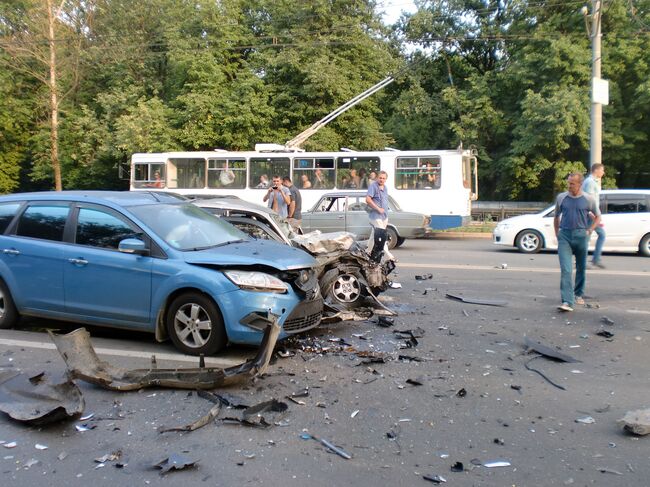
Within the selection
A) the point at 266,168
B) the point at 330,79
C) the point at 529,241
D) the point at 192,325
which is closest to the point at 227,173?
the point at 266,168

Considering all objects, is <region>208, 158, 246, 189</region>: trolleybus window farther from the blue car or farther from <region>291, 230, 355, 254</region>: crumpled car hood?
the blue car

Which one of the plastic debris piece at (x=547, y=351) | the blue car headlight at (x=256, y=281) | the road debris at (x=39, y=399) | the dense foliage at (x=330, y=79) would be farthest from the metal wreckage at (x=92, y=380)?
the dense foliage at (x=330, y=79)

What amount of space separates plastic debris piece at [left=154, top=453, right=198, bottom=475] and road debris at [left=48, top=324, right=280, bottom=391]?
42.2 inches

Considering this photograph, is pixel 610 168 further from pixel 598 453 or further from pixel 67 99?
pixel 67 99

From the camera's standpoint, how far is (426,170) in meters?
20.8

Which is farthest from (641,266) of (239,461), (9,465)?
(9,465)

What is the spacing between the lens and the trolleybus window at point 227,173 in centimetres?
2228

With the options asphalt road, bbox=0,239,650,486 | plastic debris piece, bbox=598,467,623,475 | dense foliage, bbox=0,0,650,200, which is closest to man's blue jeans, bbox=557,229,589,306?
asphalt road, bbox=0,239,650,486

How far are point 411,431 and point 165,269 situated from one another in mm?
2818

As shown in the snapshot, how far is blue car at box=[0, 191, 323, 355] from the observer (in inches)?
216

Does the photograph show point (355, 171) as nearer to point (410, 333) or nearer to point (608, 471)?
point (410, 333)

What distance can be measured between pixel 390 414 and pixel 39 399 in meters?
2.55

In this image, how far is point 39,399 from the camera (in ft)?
14.3

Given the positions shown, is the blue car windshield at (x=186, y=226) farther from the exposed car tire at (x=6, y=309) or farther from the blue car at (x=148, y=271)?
the exposed car tire at (x=6, y=309)
